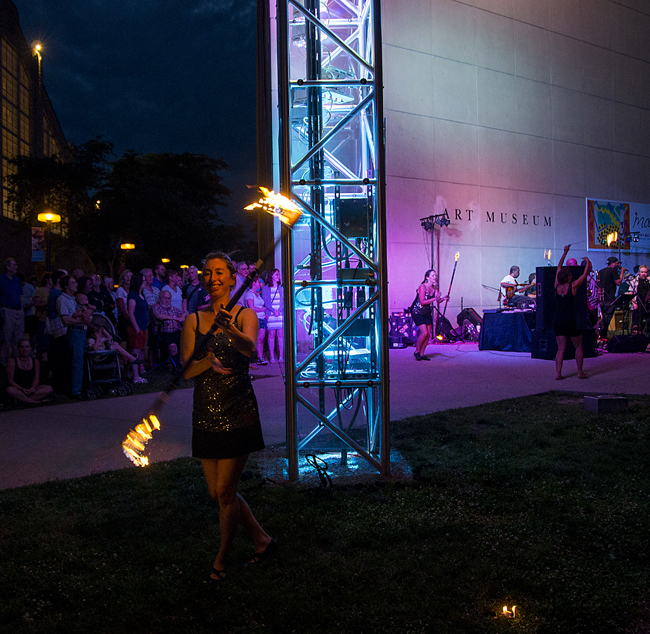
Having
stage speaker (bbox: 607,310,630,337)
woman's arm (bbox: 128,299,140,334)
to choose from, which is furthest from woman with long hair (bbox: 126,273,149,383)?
stage speaker (bbox: 607,310,630,337)

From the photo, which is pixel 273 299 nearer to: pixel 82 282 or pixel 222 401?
pixel 82 282

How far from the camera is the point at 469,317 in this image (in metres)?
18.7

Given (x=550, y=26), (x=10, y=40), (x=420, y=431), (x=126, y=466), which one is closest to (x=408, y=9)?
(x=550, y=26)

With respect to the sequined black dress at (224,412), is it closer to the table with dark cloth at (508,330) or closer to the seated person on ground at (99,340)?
the seated person on ground at (99,340)

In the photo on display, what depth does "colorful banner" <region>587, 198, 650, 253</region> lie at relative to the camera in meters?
23.4

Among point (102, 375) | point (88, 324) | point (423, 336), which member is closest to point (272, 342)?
point (423, 336)

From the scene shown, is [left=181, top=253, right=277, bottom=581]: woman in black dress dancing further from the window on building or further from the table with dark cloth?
the window on building

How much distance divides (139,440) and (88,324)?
353 centimetres

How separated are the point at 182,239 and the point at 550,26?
24.6 m

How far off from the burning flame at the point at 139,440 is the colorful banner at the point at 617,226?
20.9 m

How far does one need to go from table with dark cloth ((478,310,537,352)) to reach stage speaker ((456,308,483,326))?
8.78ft

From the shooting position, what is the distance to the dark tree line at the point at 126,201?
96.8ft

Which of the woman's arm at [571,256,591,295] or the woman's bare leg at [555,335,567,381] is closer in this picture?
the woman's arm at [571,256,591,295]

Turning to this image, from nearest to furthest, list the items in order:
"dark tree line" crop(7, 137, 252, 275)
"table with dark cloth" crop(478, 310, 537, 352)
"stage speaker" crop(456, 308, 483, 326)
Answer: "table with dark cloth" crop(478, 310, 537, 352) < "stage speaker" crop(456, 308, 483, 326) < "dark tree line" crop(7, 137, 252, 275)
